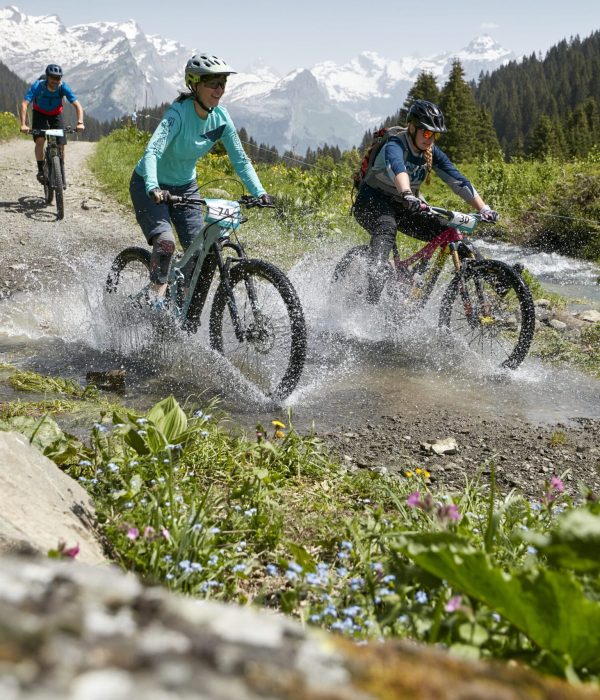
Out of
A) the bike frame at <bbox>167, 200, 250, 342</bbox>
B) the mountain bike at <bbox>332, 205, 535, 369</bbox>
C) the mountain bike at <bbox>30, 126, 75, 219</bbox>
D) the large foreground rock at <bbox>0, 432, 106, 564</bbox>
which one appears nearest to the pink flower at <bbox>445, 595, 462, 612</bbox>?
the large foreground rock at <bbox>0, 432, 106, 564</bbox>

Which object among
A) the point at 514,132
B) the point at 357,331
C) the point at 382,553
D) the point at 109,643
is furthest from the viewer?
the point at 514,132

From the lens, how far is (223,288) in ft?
19.2

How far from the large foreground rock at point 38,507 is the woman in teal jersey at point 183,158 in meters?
3.38

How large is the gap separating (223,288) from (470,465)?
8.50 ft

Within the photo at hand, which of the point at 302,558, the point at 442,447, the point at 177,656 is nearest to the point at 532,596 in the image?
the point at 177,656

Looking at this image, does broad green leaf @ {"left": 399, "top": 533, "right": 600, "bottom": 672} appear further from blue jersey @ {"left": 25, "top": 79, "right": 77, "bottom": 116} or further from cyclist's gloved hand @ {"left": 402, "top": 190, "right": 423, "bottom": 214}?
blue jersey @ {"left": 25, "top": 79, "right": 77, "bottom": 116}

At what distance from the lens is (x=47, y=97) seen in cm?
1265

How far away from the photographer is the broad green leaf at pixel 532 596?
1.43 m

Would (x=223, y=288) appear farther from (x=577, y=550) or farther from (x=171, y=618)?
(x=171, y=618)

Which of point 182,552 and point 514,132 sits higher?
point 514,132

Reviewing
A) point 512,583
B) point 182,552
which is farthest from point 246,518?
point 512,583

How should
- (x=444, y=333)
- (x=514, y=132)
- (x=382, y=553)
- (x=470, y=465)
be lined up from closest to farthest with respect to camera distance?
(x=382, y=553)
(x=470, y=465)
(x=444, y=333)
(x=514, y=132)

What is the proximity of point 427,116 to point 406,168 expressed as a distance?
581mm

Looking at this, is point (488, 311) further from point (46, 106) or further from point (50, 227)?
point (46, 106)
